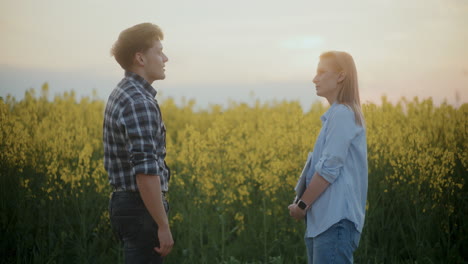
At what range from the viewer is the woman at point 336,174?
2486mm

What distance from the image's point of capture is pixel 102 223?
5.35 meters

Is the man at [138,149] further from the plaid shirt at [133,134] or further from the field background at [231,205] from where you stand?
the field background at [231,205]

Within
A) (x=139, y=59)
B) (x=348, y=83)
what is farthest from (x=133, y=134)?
(x=348, y=83)

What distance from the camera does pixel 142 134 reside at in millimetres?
2326

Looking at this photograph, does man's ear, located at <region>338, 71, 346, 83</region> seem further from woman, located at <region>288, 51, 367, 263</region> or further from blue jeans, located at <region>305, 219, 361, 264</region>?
blue jeans, located at <region>305, 219, 361, 264</region>

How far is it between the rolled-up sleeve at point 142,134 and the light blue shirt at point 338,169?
85 centimetres

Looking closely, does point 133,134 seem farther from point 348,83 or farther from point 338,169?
point 348,83

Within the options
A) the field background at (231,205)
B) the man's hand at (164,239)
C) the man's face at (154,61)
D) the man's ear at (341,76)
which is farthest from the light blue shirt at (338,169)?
the field background at (231,205)

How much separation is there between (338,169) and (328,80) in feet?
1.68

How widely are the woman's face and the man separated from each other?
852mm

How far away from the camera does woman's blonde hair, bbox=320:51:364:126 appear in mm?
2619

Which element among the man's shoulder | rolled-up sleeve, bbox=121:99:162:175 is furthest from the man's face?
rolled-up sleeve, bbox=121:99:162:175

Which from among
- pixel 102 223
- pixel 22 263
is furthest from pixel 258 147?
pixel 22 263

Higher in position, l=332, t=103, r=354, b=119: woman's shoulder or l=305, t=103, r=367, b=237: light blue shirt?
l=332, t=103, r=354, b=119: woman's shoulder
